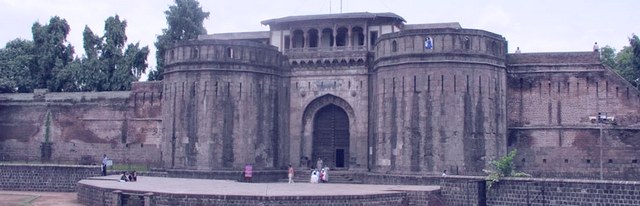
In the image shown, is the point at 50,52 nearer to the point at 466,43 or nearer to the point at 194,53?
the point at 194,53

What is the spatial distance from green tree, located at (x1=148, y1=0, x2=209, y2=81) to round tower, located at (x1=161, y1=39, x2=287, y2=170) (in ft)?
44.0

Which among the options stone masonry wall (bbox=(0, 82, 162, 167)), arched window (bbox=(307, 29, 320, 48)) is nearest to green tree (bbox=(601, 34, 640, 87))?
arched window (bbox=(307, 29, 320, 48))

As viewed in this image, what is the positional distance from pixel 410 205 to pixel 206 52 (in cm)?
1179

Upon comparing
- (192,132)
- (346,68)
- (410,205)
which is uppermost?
(346,68)

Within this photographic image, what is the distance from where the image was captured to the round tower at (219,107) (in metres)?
28.6

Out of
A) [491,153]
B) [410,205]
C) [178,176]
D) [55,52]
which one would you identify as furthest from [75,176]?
[55,52]

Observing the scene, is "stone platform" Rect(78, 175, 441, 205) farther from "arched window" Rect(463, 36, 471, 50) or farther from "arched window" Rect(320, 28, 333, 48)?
"arched window" Rect(320, 28, 333, 48)

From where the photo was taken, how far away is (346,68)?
98.5ft

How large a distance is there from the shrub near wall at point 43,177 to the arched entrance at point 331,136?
346 inches

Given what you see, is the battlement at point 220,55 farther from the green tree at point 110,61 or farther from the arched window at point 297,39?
the green tree at point 110,61

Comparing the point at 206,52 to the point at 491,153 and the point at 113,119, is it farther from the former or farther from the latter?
the point at 491,153

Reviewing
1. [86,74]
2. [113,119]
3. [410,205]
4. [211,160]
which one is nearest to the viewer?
[410,205]

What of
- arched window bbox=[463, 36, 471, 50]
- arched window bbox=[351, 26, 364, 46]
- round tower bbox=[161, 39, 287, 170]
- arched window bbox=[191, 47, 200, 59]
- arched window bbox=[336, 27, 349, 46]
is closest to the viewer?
arched window bbox=[463, 36, 471, 50]

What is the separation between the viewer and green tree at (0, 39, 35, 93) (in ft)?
136
